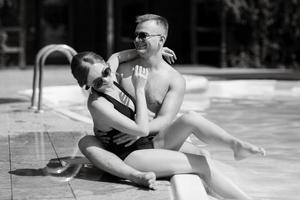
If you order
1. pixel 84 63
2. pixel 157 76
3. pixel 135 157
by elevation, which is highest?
pixel 84 63

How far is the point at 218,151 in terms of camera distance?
6.79 meters

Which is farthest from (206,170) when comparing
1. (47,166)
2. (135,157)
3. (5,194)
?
(5,194)

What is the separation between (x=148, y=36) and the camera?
4223mm

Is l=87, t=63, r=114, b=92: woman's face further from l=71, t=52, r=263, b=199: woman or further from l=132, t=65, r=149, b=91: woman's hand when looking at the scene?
l=132, t=65, r=149, b=91: woman's hand

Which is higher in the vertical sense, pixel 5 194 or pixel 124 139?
pixel 124 139

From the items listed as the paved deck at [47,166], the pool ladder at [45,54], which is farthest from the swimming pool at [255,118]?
the paved deck at [47,166]

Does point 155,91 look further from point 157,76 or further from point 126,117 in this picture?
point 126,117

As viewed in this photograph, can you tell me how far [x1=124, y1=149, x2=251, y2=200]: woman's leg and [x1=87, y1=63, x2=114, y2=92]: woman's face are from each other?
0.47 metres

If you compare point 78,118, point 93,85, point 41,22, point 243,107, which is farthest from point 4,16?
point 93,85

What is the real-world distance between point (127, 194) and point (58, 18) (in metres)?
15.8

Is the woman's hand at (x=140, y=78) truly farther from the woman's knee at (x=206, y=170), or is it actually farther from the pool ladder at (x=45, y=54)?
the pool ladder at (x=45, y=54)

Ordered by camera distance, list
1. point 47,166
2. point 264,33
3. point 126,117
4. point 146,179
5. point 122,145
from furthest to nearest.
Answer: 1. point 264,33
2. point 47,166
3. point 122,145
4. point 126,117
5. point 146,179

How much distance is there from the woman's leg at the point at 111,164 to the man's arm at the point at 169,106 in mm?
331

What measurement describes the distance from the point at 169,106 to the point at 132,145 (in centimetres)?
35
